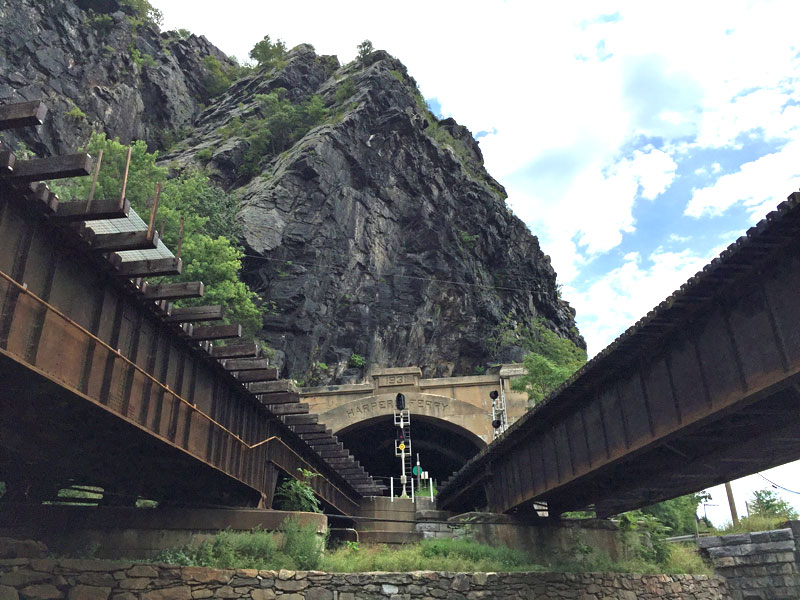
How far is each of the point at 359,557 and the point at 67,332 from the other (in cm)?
854

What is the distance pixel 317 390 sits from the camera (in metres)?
40.8

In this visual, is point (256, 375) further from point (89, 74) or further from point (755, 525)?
point (89, 74)

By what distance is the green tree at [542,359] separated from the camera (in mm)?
35656

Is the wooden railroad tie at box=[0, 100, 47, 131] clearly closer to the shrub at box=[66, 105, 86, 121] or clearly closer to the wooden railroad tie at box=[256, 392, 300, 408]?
the wooden railroad tie at box=[256, 392, 300, 408]

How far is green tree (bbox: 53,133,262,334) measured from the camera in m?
30.2

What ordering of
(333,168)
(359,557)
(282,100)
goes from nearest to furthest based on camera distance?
(359,557) < (333,168) < (282,100)

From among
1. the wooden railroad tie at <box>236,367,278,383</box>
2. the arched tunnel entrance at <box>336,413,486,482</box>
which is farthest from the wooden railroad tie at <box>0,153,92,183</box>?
the arched tunnel entrance at <box>336,413,486,482</box>

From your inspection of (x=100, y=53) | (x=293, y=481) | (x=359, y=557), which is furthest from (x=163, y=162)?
(x=359, y=557)

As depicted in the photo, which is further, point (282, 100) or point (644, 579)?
point (282, 100)

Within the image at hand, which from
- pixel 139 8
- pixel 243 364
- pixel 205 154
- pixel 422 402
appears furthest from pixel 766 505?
pixel 139 8

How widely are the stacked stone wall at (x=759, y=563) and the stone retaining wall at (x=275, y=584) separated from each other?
3.62 meters

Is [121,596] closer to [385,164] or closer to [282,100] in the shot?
[385,164]

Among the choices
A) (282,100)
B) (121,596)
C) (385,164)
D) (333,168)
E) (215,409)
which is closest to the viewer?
(121,596)

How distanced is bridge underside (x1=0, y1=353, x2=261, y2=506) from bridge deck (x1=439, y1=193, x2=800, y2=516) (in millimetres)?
8429
